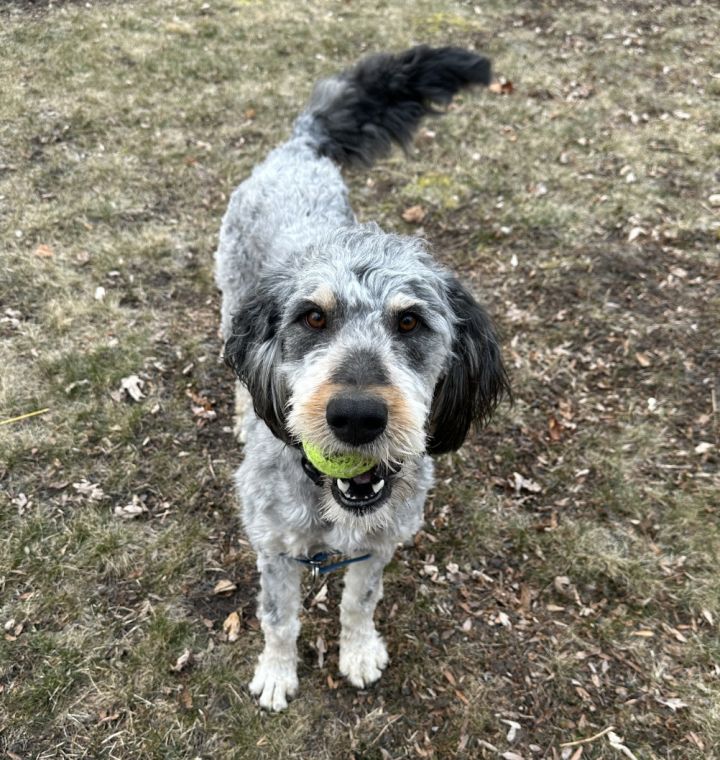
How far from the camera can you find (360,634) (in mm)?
3926

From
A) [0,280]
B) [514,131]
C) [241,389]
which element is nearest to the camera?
[241,389]

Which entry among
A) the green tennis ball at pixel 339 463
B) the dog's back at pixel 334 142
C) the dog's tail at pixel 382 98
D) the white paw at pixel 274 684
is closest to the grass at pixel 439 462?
the white paw at pixel 274 684

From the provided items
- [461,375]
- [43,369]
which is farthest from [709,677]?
[43,369]

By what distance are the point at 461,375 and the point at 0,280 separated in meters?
5.25

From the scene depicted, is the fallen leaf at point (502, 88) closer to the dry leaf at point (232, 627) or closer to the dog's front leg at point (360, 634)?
the dog's front leg at point (360, 634)

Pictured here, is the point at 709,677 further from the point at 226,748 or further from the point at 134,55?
the point at 134,55

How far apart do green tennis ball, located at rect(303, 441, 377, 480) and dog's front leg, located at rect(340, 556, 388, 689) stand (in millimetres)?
1325

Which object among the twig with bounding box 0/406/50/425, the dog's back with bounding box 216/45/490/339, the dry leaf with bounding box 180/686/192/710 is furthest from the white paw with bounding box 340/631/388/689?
the twig with bounding box 0/406/50/425

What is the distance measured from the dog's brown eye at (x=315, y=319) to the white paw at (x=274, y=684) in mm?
2271

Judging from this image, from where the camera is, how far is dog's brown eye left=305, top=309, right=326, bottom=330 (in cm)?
293

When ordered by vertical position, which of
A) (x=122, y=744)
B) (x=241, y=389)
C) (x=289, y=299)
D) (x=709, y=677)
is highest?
(x=289, y=299)

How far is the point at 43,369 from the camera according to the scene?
5410 millimetres

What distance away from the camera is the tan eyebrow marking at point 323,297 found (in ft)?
9.36

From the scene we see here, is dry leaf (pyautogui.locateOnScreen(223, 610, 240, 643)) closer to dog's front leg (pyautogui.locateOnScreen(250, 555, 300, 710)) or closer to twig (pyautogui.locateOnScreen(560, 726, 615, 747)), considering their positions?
dog's front leg (pyautogui.locateOnScreen(250, 555, 300, 710))
